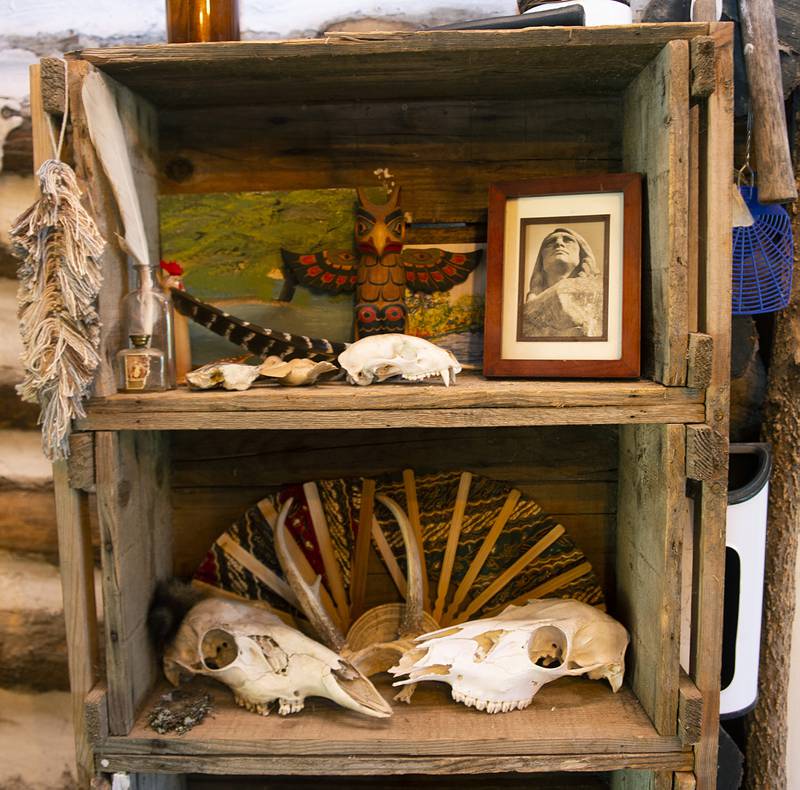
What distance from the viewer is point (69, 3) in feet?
5.04

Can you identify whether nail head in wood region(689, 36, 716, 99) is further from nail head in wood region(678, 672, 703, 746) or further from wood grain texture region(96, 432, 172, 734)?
wood grain texture region(96, 432, 172, 734)

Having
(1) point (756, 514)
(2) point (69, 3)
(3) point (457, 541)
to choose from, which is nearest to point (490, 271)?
(3) point (457, 541)

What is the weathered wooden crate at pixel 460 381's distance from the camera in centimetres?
116

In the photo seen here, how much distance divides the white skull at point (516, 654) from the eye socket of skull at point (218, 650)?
0.30 m

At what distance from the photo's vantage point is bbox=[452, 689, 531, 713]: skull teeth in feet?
4.20

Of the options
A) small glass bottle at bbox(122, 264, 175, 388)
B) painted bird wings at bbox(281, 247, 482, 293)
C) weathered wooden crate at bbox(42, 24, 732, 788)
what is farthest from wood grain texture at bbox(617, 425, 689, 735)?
small glass bottle at bbox(122, 264, 175, 388)

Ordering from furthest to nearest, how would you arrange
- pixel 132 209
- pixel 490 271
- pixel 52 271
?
pixel 490 271, pixel 132 209, pixel 52 271

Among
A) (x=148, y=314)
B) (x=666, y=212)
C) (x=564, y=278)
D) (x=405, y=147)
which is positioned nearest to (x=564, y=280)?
(x=564, y=278)

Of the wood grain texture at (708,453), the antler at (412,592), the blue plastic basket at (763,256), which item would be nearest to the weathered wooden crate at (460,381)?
the wood grain texture at (708,453)

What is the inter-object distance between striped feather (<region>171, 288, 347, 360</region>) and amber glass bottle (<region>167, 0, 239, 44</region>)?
41 cm

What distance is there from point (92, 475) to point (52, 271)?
306 millimetres

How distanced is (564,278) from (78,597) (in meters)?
0.92

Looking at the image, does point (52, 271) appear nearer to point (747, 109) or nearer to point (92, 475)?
point (92, 475)

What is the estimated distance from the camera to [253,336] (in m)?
1.40
